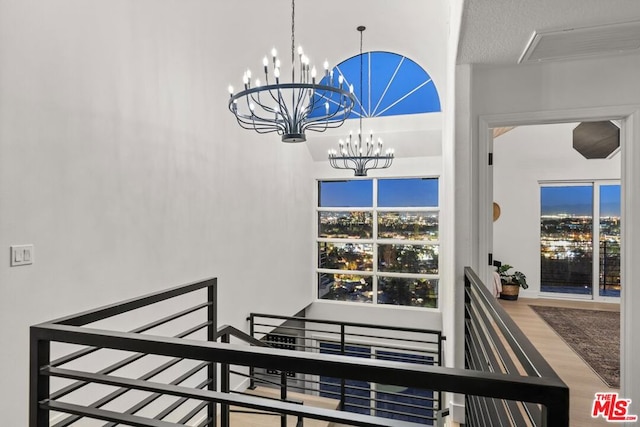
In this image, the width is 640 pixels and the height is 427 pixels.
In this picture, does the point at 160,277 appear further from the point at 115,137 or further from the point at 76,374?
the point at 76,374

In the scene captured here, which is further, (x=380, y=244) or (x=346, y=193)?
(x=346, y=193)

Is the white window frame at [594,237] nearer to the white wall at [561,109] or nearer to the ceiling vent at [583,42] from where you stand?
the white wall at [561,109]

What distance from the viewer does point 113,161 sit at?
109 inches

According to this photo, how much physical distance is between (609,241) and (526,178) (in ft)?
5.89

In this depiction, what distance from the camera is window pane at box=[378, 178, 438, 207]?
22.4 ft

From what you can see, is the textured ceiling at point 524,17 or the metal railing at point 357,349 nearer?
the textured ceiling at point 524,17

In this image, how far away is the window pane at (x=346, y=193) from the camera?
7262 millimetres

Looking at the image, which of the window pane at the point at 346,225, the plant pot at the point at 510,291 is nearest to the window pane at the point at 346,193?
the window pane at the point at 346,225

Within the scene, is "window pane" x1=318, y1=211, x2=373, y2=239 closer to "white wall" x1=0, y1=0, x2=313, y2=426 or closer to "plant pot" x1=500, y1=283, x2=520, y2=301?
"plant pot" x1=500, y1=283, x2=520, y2=301

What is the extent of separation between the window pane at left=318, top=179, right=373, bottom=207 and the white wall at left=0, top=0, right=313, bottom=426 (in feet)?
9.45

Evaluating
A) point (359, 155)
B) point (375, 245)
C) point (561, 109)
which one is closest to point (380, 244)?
point (375, 245)

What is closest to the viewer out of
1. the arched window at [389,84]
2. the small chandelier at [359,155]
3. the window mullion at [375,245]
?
the small chandelier at [359,155]

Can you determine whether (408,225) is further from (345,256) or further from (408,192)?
(345,256)

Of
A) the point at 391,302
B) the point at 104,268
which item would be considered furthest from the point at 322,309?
the point at 104,268
